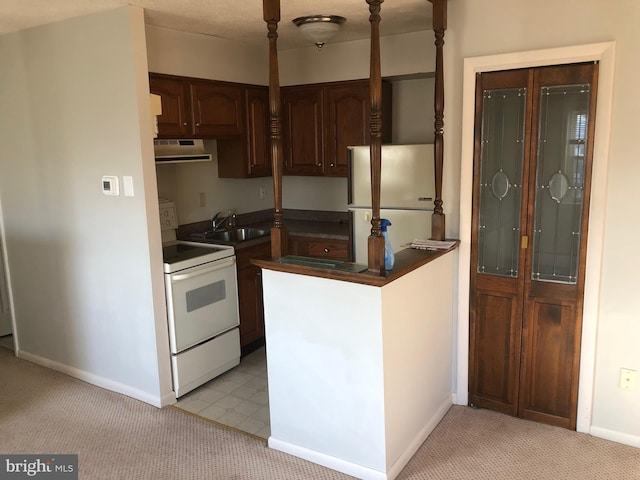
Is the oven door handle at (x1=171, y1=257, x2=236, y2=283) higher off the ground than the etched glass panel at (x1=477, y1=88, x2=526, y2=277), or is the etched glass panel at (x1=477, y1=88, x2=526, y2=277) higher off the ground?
the etched glass panel at (x1=477, y1=88, x2=526, y2=277)

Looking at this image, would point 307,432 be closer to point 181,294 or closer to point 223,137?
point 181,294

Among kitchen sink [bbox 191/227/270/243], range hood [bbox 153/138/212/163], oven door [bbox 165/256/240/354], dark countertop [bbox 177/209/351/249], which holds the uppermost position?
range hood [bbox 153/138/212/163]

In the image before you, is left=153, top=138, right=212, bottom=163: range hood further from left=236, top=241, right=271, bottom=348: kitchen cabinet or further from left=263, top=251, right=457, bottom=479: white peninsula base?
left=263, top=251, right=457, bottom=479: white peninsula base

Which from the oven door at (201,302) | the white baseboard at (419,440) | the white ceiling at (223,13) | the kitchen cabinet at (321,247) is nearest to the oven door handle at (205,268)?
the oven door at (201,302)

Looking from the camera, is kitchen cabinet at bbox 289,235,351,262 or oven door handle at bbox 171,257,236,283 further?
kitchen cabinet at bbox 289,235,351,262

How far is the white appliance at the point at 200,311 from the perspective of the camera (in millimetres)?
3318

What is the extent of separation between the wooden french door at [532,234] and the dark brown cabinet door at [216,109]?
1.96m

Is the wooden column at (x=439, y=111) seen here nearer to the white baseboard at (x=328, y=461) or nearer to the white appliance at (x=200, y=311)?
the white baseboard at (x=328, y=461)

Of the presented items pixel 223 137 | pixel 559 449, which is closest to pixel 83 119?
pixel 223 137

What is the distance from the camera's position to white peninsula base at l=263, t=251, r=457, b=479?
7.89ft

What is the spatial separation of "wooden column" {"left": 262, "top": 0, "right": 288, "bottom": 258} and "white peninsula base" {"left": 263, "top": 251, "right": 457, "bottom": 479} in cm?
18

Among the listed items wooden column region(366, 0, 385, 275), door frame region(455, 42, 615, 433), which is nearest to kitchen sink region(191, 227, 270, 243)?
door frame region(455, 42, 615, 433)

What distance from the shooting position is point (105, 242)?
11.1 feet

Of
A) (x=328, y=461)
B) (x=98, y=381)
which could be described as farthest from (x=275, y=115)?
(x=98, y=381)
